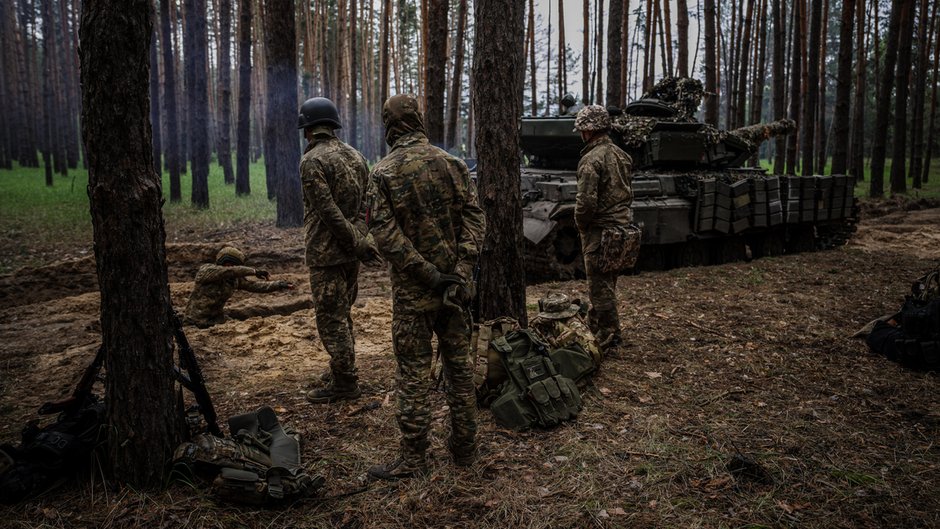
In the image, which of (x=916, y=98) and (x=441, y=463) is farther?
(x=916, y=98)

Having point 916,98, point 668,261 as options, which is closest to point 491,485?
point 668,261

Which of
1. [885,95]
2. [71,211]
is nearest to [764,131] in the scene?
[885,95]

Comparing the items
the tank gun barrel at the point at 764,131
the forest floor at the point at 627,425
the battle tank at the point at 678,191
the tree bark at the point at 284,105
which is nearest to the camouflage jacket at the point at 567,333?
the forest floor at the point at 627,425

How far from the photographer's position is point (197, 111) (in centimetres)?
1862

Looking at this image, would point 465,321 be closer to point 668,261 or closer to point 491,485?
point 491,485

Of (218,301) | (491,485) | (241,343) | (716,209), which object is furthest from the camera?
(716,209)

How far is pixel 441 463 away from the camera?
3795 mm

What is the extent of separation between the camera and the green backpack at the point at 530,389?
4289mm

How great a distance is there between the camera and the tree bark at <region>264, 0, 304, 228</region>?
40.7 feet

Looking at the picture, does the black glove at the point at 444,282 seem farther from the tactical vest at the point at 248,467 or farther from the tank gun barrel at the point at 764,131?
the tank gun barrel at the point at 764,131

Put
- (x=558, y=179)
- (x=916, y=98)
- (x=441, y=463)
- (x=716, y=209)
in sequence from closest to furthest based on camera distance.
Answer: (x=441, y=463) < (x=558, y=179) < (x=716, y=209) < (x=916, y=98)

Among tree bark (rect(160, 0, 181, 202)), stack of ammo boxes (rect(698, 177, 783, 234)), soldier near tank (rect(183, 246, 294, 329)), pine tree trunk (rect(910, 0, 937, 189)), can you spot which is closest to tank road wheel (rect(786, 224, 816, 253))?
stack of ammo boxes (rect(698, 177, 783, 234))

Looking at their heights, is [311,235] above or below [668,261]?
above

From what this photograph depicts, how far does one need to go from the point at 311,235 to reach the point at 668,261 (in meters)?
7.54
